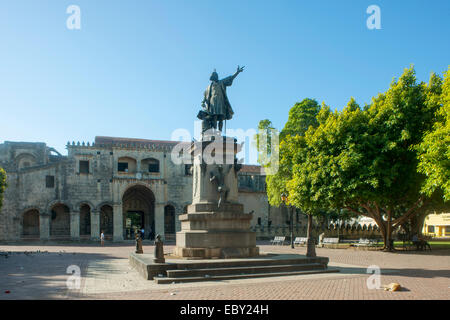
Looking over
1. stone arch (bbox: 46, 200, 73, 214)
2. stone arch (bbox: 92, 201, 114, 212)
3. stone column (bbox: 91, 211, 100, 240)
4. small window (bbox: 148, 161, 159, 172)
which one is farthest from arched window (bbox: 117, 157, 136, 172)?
stone arch (bbox: 46, 200, 73, 214)

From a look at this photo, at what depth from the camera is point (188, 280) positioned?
1088 centimetres

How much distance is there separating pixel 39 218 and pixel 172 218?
47.5 ft

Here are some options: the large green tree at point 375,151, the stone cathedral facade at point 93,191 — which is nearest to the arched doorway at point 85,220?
the stone cathedral facade at point 93,191

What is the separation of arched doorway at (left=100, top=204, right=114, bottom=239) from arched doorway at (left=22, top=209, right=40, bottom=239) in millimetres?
6636

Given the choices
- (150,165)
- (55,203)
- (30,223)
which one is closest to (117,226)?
(55,203)

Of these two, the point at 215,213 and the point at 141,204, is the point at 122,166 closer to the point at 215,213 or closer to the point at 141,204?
the point at 141,204

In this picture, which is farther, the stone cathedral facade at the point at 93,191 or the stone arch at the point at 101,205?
the stone arch at the point at 101,205

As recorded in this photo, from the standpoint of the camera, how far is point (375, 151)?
68.6ft

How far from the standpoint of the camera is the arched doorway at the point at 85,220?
43.9 meters

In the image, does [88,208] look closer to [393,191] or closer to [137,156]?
[137,156]

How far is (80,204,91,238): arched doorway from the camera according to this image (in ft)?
144

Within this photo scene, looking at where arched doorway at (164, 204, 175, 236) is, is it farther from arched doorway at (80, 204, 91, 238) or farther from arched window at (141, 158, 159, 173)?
arched doorway at (80, 204, 91, 238)

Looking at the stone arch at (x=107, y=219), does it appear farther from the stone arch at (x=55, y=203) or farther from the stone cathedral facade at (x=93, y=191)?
the stone arch at (x=55, y=203)
